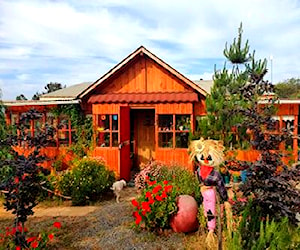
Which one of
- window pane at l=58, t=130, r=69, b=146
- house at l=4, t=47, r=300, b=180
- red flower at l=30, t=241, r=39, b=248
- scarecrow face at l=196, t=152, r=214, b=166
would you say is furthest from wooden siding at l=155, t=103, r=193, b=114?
red flower at l=30, t=241, r=39, b=248

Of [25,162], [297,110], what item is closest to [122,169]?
[25,162]

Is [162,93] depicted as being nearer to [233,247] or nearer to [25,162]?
[25,162]

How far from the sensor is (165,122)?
10359 mm

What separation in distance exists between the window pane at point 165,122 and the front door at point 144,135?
4.15 feet

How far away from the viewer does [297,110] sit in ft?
32.0

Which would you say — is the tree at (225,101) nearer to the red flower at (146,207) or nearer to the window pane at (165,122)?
the window pane at (165,122)

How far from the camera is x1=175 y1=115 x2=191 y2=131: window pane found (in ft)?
33.3

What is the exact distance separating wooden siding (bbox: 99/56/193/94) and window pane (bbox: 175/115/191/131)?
930 mm

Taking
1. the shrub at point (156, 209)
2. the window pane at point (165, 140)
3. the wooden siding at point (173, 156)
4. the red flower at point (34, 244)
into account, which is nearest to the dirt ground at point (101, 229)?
the shrub at point (156, 209)

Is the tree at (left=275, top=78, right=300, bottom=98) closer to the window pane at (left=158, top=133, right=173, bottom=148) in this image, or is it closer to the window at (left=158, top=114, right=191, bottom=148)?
the window at (left=158, top=114, right=191, bottom=148)

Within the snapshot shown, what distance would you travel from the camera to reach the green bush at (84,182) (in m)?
8.15

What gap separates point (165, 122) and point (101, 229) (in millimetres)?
5009

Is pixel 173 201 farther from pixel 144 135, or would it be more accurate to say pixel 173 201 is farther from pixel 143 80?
pixel 144 135

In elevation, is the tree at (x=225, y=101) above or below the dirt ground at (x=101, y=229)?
above
